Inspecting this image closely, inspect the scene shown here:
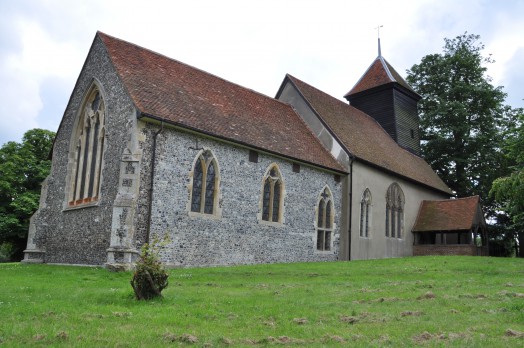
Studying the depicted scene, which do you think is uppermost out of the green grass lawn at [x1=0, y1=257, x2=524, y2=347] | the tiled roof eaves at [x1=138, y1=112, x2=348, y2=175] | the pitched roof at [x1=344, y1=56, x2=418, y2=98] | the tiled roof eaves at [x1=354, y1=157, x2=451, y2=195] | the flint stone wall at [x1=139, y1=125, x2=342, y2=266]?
the pitched roof at [x1=344, y1=56, x2=418, y2=98]

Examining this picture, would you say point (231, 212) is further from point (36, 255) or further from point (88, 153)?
point (36, 255)

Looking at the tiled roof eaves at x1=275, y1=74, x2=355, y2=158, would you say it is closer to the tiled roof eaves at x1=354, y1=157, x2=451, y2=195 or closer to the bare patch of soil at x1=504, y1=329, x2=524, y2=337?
the tiled roof eaves at x1=354, y1=157, x2=451, y2=195

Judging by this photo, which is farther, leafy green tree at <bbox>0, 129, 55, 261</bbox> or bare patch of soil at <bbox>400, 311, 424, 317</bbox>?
leafy green tree at <bbox>0, 129, 55, 261</bbox>

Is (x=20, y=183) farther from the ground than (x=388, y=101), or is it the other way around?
(x=388, y=101)

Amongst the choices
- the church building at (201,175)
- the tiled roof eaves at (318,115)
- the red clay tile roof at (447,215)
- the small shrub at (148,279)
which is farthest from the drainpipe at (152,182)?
the red clay tile roof at (447,215)

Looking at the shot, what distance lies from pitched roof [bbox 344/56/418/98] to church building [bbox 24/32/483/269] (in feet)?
25.1

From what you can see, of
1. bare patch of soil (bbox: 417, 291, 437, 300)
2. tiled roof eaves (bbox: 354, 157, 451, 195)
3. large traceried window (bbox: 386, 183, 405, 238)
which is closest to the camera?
bare patch of soil (bbox: 417, 291, 437, 300)

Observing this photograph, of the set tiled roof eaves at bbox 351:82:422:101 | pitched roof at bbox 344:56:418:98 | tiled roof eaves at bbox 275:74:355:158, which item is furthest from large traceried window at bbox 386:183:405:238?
pitched roof at bbox 344:56:418:98

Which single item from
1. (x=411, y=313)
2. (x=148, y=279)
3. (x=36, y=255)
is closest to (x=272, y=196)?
(x=36, y=255)

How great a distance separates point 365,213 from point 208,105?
10.2 m

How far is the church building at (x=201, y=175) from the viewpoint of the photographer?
1605 cm

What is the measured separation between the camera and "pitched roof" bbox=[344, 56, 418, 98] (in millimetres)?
33359

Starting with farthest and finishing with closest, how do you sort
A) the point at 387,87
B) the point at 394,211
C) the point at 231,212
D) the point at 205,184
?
the point at 387,87 → the point at 394,211 → the point at 231,212 → the point at 205,184

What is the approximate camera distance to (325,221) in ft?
73.4
